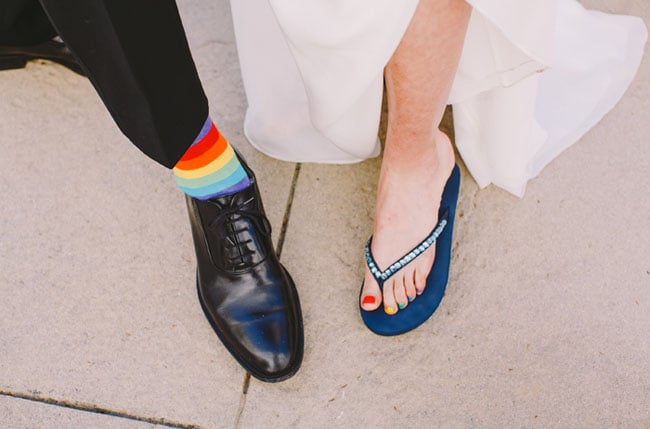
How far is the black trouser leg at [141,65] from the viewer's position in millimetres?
602

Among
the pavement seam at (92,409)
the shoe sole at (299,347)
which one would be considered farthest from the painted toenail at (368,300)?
the pavement seam at (92,409)

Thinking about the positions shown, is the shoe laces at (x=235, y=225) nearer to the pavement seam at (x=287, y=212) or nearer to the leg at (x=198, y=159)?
the leg at (x=198, y=159)

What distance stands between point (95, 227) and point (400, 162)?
0.68 meters

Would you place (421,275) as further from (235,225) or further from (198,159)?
(198,159)

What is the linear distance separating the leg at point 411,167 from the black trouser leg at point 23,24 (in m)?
0.79

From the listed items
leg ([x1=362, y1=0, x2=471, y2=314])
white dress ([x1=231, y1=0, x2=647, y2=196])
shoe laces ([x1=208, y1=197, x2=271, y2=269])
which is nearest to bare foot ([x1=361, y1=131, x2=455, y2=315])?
leg ([x1=362, y1=0, x2=471, y2=314])

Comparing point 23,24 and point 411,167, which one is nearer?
point 411,167

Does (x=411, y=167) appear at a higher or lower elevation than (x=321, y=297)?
higher

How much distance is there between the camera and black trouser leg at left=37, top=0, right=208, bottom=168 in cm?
60

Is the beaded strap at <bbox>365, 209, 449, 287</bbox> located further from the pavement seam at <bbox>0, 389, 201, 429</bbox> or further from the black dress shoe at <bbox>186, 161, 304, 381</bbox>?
the pavement seam at <bbox>0, 389, 201, 429</bbox>

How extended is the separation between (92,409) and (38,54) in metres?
0.82

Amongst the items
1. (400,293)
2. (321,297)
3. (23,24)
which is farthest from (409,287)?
(23,24)

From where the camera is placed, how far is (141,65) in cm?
66

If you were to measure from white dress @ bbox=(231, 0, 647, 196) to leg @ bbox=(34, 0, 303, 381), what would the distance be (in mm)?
188
